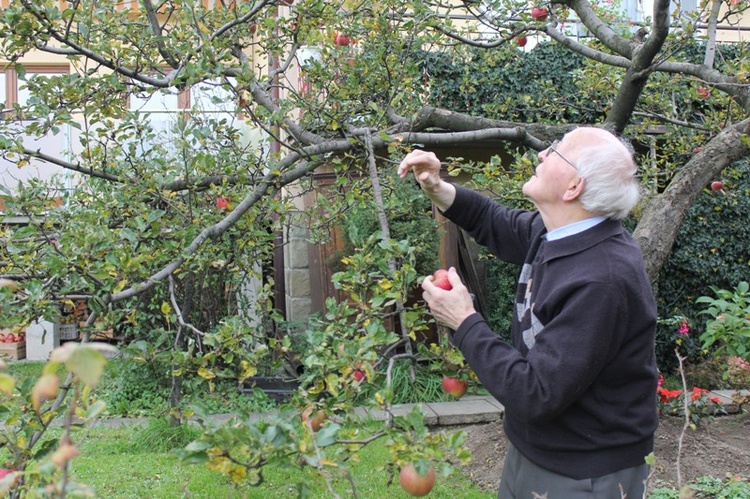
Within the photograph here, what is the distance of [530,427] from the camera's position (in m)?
1.69

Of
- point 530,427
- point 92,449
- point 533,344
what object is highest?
point 533,344

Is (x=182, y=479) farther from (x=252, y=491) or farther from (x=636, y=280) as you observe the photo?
(x=636, y=280)

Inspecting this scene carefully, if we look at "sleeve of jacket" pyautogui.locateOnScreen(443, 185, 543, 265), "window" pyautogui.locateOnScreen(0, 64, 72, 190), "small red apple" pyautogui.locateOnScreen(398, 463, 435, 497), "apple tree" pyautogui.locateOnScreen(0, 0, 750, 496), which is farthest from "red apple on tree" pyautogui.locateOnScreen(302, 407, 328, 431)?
"window" pyautogui.locateOnScreen(0, 64, 72, 190)

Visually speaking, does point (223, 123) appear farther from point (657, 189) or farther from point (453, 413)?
point (657, 189)

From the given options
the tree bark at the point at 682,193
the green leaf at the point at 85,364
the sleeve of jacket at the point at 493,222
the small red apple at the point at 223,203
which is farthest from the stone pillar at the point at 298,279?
the green leaf at the point at 85,364

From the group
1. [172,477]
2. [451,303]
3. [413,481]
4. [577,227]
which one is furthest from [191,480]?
[577,227]

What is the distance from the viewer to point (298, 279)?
23.2 ft

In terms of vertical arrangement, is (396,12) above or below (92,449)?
above

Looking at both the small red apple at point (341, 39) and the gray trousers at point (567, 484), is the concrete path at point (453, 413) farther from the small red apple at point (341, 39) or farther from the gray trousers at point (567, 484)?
the gray trousers at point (567, 484)

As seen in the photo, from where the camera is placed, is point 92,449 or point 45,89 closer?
point 45,89

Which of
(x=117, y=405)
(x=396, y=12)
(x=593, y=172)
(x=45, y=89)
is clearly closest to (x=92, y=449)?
(x=117, y=405)

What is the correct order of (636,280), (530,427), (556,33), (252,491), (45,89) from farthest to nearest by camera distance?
(556,33) < (252,491) < (45,89) < (530,427) < (636,280)

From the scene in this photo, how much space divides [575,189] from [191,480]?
3.07 metres

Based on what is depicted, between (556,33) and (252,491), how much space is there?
3429 mm
